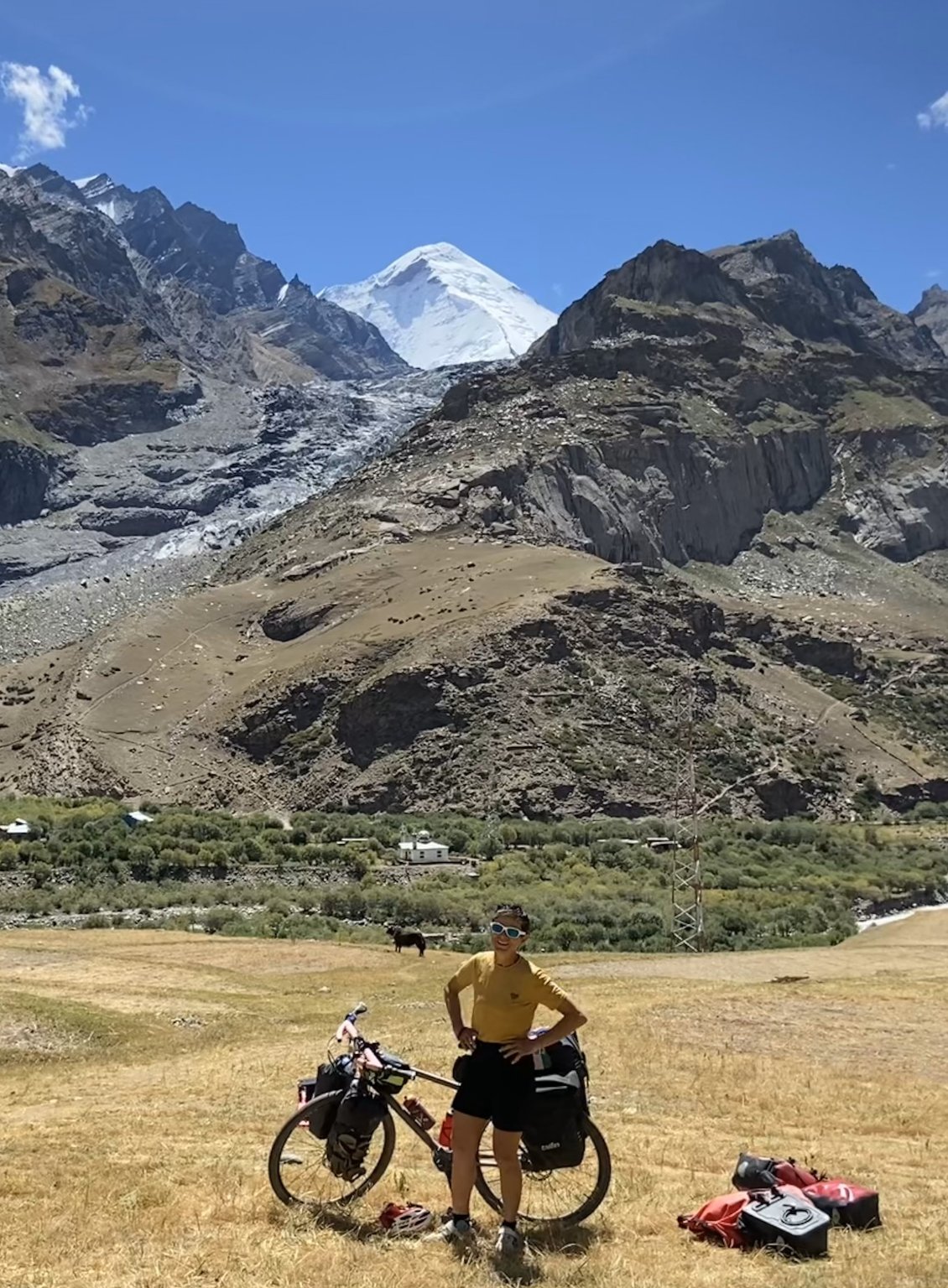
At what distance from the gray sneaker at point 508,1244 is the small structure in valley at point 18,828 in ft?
194

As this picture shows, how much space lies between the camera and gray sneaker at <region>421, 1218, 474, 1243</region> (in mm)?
7645

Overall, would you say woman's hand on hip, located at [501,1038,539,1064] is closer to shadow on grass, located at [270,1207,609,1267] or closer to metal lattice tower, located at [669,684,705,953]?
shadow on grass, located at [270,1207,609,1267]

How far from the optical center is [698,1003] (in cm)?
2141

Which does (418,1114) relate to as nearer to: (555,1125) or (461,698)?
(555,1125)

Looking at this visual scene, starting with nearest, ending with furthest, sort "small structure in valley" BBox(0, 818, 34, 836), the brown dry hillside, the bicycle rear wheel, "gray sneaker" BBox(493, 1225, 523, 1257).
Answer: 1. "gray sneaker" BBox(493, 1225, 523, 1257)
2. the bicycle rear wheel
3. "small structure in valley" BBox(0, 818, 34, 836)
4. the brown dry hillside

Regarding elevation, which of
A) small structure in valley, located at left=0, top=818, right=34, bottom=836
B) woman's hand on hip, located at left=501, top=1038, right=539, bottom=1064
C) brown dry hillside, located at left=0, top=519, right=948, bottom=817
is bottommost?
woman's hand on hip, located at left=501, top=1038, right=539, bottom=1064

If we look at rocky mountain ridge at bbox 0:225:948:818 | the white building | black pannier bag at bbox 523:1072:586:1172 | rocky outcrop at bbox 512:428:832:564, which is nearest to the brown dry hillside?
rocky mountain ridge at bbox 0:225:948:818

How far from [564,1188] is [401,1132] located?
3092 mm

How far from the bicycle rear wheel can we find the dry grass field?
19 cm

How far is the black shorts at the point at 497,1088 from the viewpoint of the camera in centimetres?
782

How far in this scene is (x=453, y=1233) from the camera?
7.68 metres

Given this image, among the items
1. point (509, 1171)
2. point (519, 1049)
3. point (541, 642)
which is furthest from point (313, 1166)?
point (541, 642)

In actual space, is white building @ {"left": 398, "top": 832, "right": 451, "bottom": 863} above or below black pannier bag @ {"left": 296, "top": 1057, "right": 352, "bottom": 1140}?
below

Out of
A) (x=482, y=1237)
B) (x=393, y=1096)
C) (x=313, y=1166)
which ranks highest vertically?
(x=393, y=1096)
